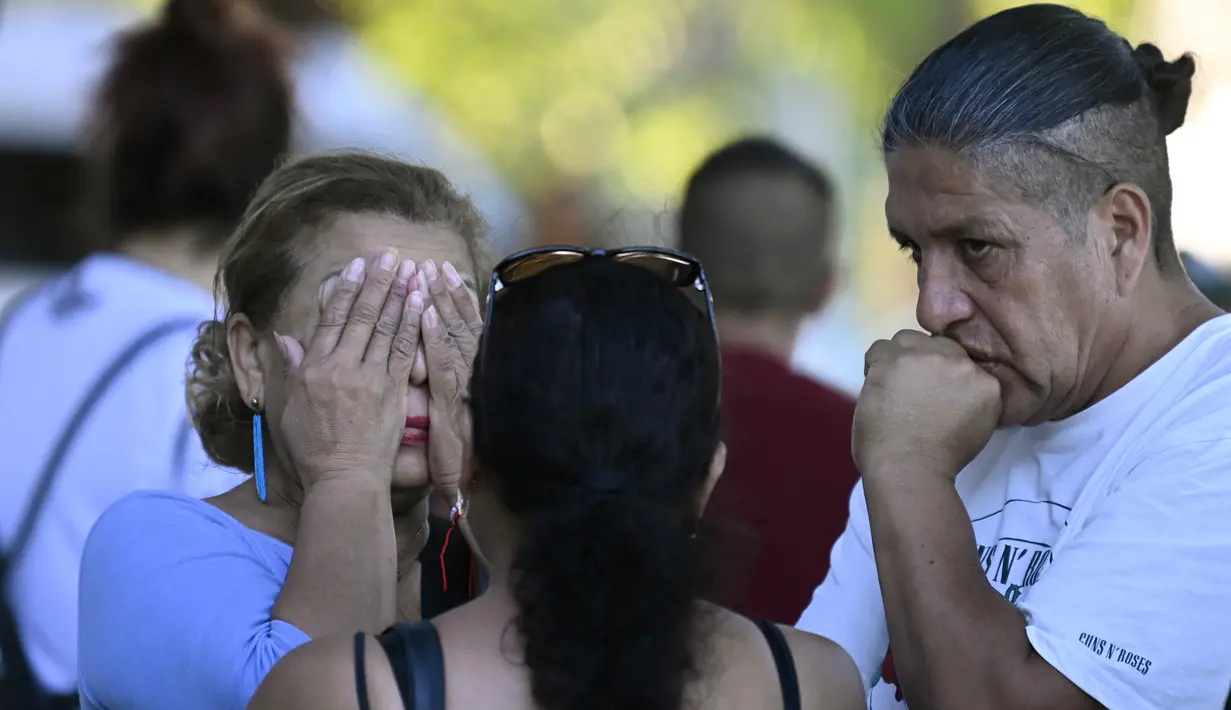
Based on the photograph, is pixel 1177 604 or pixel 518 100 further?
pixel 518 100

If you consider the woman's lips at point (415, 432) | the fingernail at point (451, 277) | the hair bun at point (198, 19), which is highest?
the hair bun at point (198, 19)

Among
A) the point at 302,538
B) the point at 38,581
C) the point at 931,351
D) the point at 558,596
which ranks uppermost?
the point at 931,351

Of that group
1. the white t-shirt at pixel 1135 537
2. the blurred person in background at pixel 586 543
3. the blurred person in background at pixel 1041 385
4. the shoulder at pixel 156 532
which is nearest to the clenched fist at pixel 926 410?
the blurred person in background at pixel 1041 385

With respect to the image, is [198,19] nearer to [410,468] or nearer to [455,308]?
[455,308]

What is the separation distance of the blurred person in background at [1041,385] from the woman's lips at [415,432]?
27.1 inches

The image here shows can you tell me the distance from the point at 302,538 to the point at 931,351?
3.19 ft

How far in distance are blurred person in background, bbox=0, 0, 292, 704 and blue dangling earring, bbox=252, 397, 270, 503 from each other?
60cm

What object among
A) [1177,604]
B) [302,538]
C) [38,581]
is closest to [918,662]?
[1177,604]

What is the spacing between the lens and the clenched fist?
2049 mm

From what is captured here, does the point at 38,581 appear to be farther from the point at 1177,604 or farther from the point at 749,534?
the point at 1177,604

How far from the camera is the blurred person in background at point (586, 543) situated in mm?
1479

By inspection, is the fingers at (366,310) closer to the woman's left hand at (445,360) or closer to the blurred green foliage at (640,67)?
the woman's left hand at (445,360)

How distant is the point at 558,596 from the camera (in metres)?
1.49

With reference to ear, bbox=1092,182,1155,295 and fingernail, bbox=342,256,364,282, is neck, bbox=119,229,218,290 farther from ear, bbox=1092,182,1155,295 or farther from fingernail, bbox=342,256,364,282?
ear, bbox=1092,182,1155,295
